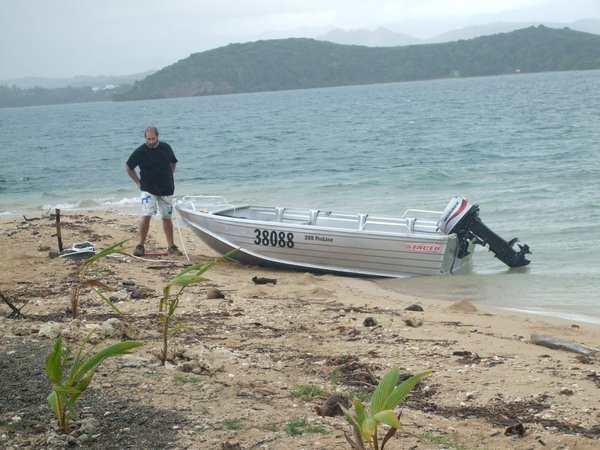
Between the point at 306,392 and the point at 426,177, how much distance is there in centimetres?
2049

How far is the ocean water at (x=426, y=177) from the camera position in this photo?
11898 mm

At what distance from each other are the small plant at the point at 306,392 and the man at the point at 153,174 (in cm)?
609

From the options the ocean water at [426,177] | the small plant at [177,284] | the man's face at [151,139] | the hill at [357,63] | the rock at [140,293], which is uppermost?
the hill at [357,63]

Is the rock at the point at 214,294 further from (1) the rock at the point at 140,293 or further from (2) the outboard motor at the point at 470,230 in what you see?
(2) the outboard motor at the point at 470,230

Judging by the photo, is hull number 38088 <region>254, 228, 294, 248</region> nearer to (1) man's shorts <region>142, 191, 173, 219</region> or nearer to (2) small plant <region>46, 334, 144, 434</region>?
(1) man's shorts <region>142, 191, 173, 219</region>

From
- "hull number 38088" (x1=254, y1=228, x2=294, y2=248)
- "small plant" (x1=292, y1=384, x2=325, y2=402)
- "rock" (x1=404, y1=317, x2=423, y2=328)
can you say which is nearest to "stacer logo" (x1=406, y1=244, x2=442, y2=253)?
"hull number 38088" (x1=254, y1=228, x2=294, y2=248)

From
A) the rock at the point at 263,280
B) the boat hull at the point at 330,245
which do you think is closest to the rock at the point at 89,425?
the rock at the point at 263,280

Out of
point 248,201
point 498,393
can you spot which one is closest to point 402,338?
point 498,393

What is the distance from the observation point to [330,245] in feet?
38.5

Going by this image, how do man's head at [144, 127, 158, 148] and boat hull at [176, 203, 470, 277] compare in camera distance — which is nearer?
man's head at [144, 127, 158, 148]

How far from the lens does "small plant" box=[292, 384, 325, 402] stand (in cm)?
518

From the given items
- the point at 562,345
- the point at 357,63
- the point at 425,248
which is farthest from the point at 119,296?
the point at 357,63

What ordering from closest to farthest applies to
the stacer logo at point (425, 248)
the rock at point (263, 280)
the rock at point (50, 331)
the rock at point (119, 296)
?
the rock at point (50, 331)
the rock at point (119, 296)
the rock at point (263, 280)
the stacer logo at point (425, 248)

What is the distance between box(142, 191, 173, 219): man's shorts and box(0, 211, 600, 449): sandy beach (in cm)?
131
